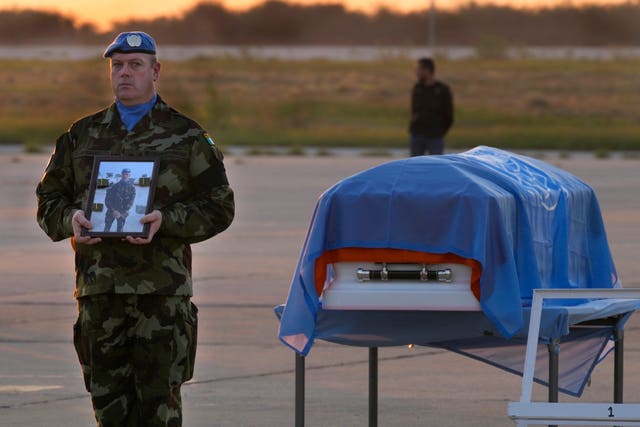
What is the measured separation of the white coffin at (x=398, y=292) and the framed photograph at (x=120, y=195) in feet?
2.62

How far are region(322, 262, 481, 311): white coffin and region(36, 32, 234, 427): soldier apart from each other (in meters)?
0.48

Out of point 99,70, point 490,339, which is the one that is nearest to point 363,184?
point 490,339

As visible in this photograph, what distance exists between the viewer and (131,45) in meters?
5.56

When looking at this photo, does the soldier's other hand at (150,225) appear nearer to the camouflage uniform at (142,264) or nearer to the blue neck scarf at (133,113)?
the camouflage uniform at (142,264)

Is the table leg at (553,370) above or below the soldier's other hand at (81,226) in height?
below

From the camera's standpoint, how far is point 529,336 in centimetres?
554

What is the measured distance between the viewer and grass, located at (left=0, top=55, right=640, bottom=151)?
44406 mm

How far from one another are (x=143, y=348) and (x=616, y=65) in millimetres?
81679

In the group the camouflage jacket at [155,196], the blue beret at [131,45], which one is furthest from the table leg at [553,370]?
the blue beret at [131,45]

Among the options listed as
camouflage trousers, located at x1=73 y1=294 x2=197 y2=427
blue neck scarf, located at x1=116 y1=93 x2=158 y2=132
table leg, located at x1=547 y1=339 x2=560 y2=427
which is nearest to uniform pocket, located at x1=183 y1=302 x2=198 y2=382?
camouflage trousers, located at x1=73 y1=294 x2=197 y2=427

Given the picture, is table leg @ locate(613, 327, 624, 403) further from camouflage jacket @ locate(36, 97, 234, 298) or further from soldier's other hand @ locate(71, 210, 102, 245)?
soldier's other hand @ locate(71, 210, 102, 245)

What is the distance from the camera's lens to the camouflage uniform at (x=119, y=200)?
213 inches

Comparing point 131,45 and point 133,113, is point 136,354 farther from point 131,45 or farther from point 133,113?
point 131,45

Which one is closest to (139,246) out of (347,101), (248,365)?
(248,365)
